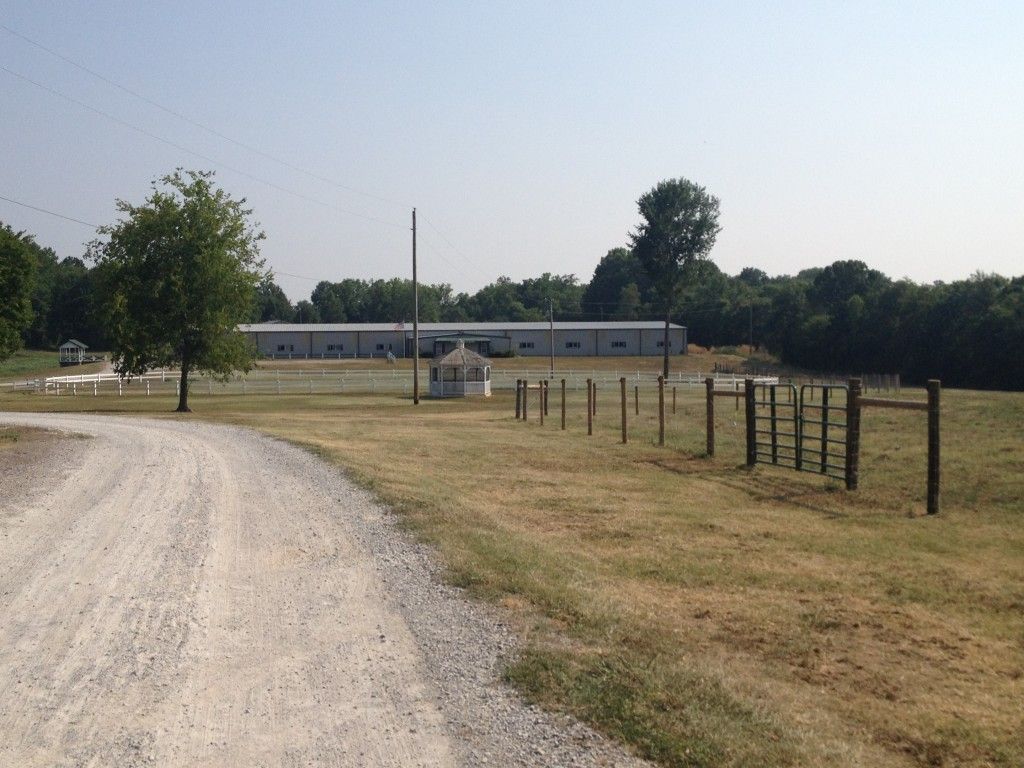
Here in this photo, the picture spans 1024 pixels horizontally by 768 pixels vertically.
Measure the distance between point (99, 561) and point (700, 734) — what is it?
6.50 m

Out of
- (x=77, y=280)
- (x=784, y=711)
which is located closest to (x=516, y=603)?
(x=784, y=711)

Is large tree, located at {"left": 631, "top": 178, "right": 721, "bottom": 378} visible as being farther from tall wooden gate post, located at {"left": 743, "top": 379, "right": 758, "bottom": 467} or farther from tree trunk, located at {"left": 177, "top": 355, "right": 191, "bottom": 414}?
tall wooden gate post, located at {"left": 743, "top": 379, "right": 758, "bottom": 467}

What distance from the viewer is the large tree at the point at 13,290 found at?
34.5 meters

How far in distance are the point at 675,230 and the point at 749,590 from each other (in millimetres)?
79639

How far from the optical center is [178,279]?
1662 inches

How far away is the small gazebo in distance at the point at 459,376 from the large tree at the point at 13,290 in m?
24.3

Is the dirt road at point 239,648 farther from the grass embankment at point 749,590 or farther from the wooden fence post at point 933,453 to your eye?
the wooden fence post at point 933,453

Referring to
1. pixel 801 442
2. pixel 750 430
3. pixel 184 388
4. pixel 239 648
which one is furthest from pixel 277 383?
pixel 239 648

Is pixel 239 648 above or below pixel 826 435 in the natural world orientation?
A: below

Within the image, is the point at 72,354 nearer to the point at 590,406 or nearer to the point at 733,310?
the point at 733,310

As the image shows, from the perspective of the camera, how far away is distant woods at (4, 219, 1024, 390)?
80.8 metres

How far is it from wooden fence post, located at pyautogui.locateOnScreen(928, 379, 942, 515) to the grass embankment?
276 mm

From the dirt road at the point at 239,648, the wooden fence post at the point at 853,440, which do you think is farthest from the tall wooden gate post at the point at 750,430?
the dirt road at the point at 239,648

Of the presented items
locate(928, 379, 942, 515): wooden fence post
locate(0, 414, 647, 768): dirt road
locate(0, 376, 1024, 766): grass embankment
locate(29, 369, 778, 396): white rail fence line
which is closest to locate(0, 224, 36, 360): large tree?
locate(0, 376, 1024, 766): grass embankment
